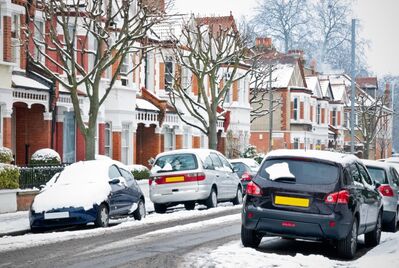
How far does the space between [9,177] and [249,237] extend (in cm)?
1151

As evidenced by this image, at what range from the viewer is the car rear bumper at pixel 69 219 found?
63.0 feet

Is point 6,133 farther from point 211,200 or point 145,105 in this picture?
point 145,105

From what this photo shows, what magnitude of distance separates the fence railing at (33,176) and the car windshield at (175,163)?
3.80 metres

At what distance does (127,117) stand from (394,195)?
21.5 m

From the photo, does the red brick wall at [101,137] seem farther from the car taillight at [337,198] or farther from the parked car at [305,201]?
the car taillight at [337,198]

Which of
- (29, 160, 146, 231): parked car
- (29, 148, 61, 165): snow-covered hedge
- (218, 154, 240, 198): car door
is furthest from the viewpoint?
(29, 148, 61, 165): snow-covered hedge

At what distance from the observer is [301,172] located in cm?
1469

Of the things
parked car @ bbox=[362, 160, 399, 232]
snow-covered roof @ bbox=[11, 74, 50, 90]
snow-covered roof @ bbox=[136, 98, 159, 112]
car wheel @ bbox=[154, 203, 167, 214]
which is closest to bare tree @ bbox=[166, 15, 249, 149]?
snow-covered roof @ bbox=[136, 98, 159, 112]

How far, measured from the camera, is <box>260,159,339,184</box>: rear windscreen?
1458 centimetres

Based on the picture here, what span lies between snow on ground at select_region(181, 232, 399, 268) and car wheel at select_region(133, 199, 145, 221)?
24.0 feet

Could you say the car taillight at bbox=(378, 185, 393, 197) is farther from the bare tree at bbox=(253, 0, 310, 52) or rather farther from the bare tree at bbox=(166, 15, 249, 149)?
the bare tree at bbox=(253, 0, 310, 52)

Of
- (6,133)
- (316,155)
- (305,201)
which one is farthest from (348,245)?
(6,133)

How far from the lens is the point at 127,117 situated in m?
40.7

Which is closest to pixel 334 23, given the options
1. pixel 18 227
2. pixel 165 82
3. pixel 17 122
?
pixel 165 82
